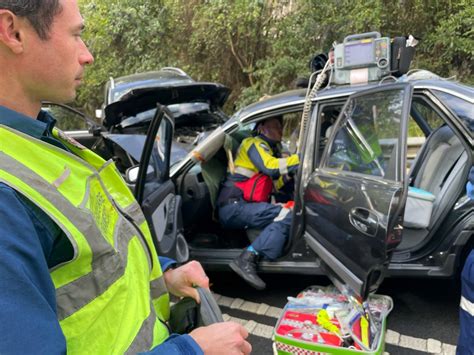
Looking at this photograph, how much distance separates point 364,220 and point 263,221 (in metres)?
1.01

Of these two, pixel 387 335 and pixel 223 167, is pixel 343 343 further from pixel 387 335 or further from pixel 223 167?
pixel 223 167

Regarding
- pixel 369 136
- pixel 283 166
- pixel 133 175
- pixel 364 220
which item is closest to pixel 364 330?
pixel 364 220

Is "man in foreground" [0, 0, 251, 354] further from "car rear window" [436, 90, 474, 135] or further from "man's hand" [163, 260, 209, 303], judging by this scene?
"car rear window" [436, 90, 474, 135]

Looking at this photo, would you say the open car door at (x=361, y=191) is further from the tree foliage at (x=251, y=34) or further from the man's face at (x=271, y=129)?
the tree foliage at (x=251, y=34)

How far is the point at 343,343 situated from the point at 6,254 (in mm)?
1982

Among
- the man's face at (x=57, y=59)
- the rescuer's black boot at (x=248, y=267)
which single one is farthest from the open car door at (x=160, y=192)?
the man's face at (x=57, y=59)

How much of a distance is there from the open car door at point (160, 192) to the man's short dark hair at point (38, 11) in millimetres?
1226

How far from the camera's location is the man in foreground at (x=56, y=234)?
677 mm

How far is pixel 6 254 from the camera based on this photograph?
0.66 meters

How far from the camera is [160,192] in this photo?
2344 millimetres

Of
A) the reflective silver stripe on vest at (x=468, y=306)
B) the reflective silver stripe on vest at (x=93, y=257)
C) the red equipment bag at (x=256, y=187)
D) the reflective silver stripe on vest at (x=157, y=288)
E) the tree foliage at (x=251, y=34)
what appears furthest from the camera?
the tree foliage at (x=251, y=34)

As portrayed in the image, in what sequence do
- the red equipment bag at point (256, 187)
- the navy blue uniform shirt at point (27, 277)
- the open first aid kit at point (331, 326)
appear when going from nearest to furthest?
the navy blue uniform shirt at point (27, 277)
the open first aid kit at point (331, 326)
the red equipment bag at point (256, 187)

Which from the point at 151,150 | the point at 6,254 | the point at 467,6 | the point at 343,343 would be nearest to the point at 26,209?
the point at 6,254

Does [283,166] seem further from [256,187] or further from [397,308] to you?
[397,308]
